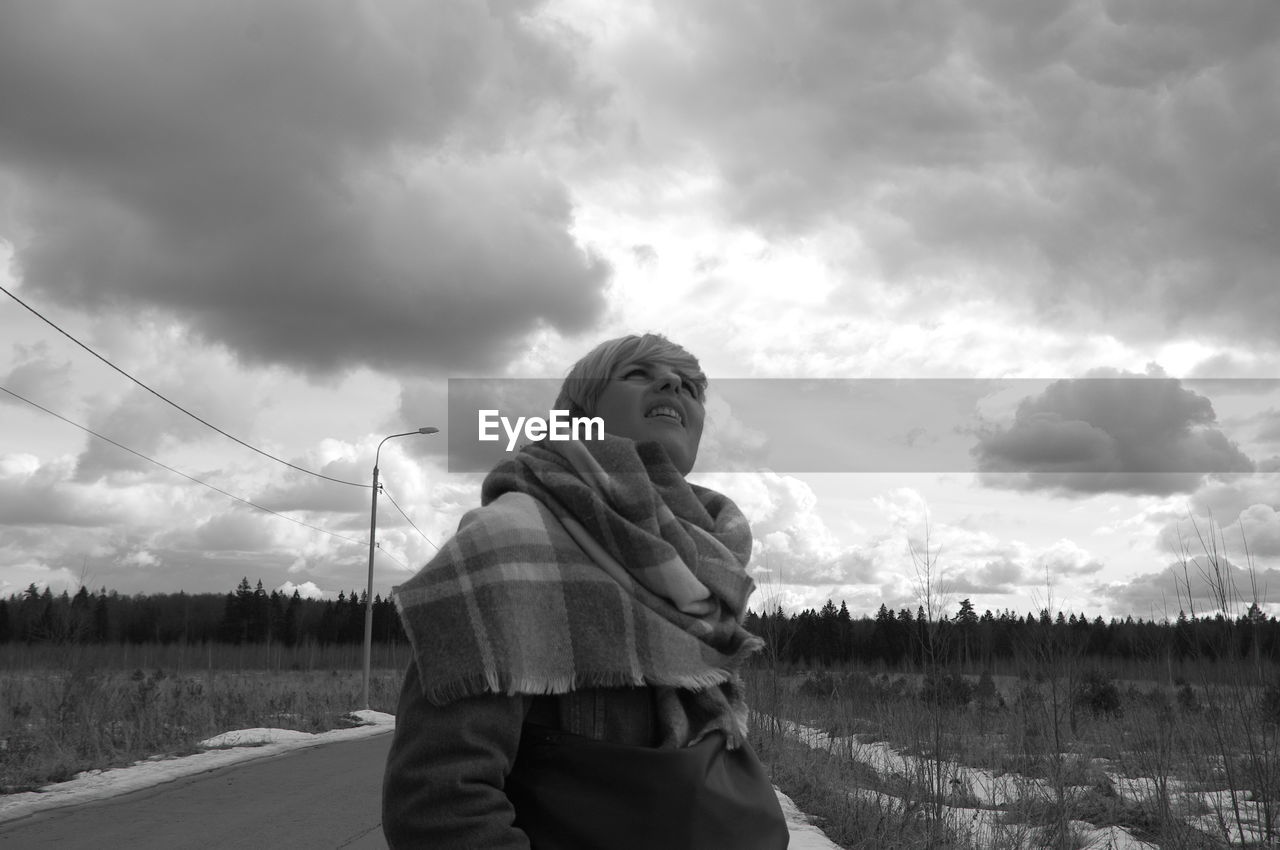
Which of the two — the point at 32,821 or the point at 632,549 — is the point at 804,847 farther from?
the point at 32,821

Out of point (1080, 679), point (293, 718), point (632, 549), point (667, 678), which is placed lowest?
point (293, 718)

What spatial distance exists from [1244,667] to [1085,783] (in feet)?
16.0

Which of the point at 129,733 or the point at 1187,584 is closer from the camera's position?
the point at 1187,584

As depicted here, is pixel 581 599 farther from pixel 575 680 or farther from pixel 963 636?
pixel 963 636

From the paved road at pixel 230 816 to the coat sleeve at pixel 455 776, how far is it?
6.56 metres

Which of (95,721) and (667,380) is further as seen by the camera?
(95,721)

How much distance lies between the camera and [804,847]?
673 cm

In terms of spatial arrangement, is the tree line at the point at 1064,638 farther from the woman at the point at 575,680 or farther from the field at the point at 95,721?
the field at the point at 95,721

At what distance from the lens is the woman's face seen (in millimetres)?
1812

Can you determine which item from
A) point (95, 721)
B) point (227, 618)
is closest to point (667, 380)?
point (95, 721)

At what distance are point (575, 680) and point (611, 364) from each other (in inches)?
25.0

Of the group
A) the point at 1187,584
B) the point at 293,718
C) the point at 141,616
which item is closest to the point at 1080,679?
the point at 1187,584

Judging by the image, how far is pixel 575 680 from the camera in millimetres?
1479

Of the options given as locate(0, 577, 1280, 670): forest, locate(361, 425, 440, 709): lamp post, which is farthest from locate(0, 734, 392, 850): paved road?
locate(361, 425, 440, 709): lamp post
